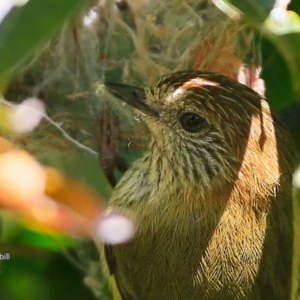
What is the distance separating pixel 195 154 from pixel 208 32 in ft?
1.88

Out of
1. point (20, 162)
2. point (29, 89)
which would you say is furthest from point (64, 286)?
point (29, 89)

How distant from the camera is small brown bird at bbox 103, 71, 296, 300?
7.27 feet

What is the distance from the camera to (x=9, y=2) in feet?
4.93

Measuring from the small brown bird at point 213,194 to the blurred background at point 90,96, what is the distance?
0.21 metres

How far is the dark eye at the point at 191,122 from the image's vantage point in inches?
87.6

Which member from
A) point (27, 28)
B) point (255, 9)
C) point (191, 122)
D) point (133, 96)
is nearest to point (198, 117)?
point (191, 122)

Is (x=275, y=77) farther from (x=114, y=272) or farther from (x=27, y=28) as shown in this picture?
(x=27, y=28)

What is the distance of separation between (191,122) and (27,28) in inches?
36.4

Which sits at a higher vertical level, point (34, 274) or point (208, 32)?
point (208, 32)

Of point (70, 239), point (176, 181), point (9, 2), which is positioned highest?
point (9, 2)

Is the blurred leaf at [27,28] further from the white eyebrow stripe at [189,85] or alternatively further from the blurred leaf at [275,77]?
the blurred leaf at [275,77]

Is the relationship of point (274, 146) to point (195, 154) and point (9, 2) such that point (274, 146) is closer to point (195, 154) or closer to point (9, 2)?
point (195, 154)

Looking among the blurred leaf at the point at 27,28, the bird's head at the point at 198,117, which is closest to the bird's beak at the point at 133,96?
the bird's head at the point at 198,117

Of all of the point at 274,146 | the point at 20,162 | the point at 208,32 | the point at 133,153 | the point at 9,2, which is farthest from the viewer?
the point at 133,153
